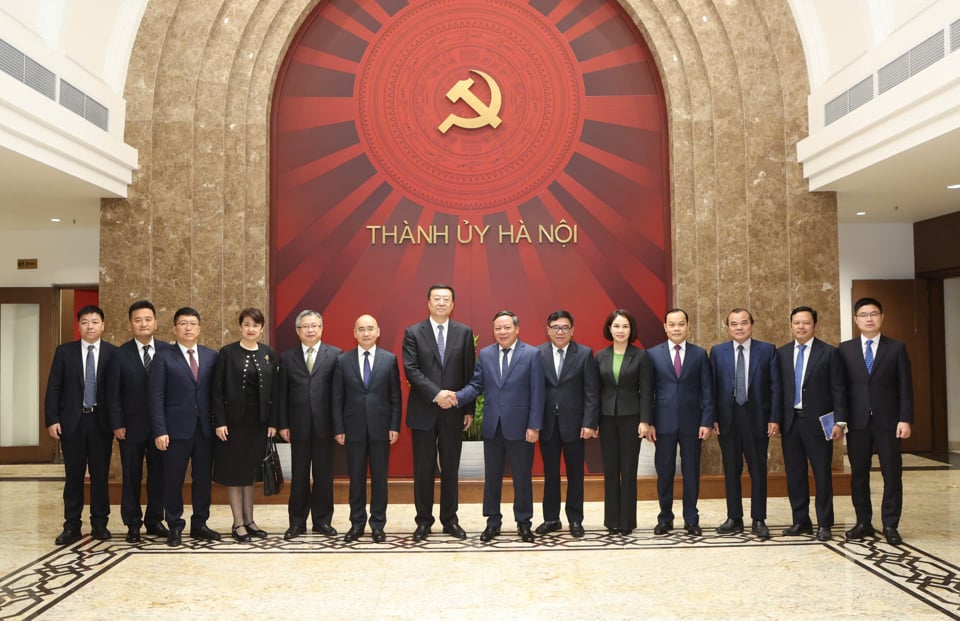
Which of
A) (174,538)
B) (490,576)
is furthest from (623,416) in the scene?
(174,538)

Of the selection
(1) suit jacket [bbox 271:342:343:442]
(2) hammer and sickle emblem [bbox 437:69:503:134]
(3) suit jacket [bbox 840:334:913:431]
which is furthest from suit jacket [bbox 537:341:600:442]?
(2) hammer and sickle emblem [bbox 437:69:503:134]

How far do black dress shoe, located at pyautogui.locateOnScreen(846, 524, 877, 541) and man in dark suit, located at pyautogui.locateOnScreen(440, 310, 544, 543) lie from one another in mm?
1920

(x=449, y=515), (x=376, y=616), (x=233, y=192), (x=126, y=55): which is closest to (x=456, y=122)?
(x=233, y=192)

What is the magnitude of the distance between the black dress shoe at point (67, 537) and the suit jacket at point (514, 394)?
2488 millimetres

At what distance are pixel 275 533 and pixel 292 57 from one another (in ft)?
13.3

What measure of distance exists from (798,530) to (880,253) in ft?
16.0

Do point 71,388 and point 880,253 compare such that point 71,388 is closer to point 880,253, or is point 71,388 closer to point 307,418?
point 307,418

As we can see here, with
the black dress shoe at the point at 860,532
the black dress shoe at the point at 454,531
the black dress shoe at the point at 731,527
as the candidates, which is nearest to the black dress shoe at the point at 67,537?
the black dress shoe at the point at 454,531

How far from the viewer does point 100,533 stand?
485 centimetres

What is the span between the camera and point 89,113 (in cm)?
582

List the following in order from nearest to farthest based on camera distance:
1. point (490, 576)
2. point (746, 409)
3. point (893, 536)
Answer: point (490, 576) < point (893, 536) < point (746, 409)

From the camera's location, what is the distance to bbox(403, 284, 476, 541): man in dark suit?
4781 millimetres

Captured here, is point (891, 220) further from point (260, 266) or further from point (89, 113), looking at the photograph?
point (89, 113)

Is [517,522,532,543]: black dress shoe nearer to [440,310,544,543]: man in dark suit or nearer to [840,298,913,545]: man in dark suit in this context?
[440,310,544,543]: man in dark suit
